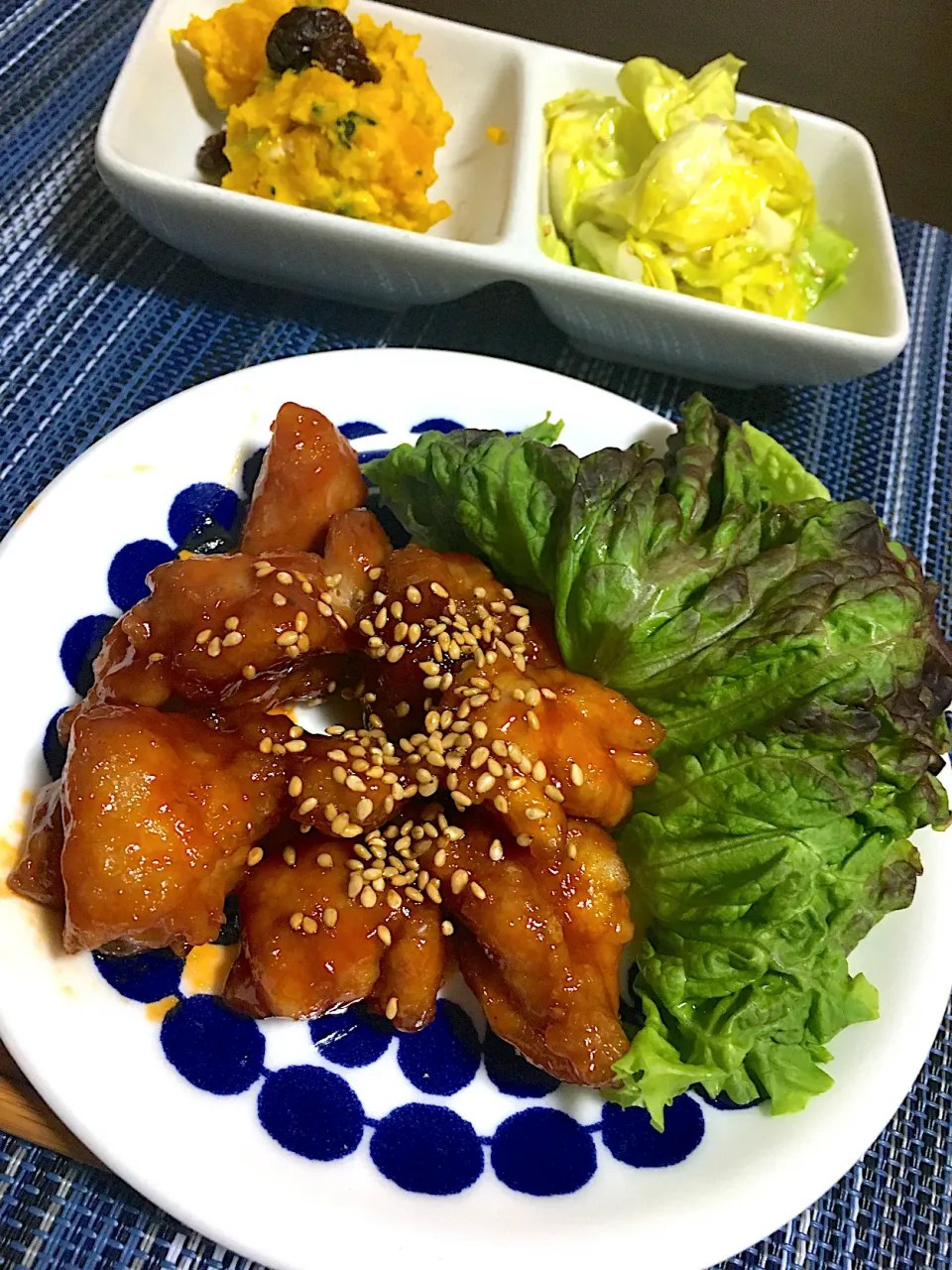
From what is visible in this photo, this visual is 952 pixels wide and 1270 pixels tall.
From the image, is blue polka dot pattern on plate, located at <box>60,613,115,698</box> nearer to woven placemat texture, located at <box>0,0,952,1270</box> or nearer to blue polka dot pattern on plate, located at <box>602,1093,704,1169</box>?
woven placemat texture, located at <box>0,0,952,1270</box>

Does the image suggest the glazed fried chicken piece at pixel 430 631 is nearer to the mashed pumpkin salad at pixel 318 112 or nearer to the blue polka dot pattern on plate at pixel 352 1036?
the blue polka dot pattern on plate at pixel 352 1036

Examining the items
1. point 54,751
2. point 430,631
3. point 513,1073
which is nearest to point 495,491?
point 430,631

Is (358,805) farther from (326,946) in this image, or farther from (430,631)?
(430,631)

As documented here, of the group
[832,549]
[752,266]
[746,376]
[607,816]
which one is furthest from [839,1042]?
[752,266]

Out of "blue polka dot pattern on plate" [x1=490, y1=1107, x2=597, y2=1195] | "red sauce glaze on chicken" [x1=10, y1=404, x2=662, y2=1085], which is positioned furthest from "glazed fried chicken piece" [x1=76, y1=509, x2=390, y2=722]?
"blue polka dot pattern on plate" [x1=490, y1=1107, x2=597, y2=1195]

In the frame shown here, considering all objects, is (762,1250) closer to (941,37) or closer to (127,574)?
(127,574)

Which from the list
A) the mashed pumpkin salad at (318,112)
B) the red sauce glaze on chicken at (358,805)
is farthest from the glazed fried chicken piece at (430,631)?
the mashed pumpkin salad at (318,112)

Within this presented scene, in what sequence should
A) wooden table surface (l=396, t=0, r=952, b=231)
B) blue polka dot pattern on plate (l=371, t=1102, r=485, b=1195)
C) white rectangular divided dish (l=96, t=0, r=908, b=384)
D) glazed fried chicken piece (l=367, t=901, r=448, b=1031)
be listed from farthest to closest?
wooden table surface (l=396, t=0, r=952, b=231)
white rectangular divided dish (l=96, t=0, r=908, b=384)
glazed fried chicken piece (l=367, t=901, r=448, b=1031)
blue polka dot pattern on plate (l=371, t=1102, r=485, b=1195)
